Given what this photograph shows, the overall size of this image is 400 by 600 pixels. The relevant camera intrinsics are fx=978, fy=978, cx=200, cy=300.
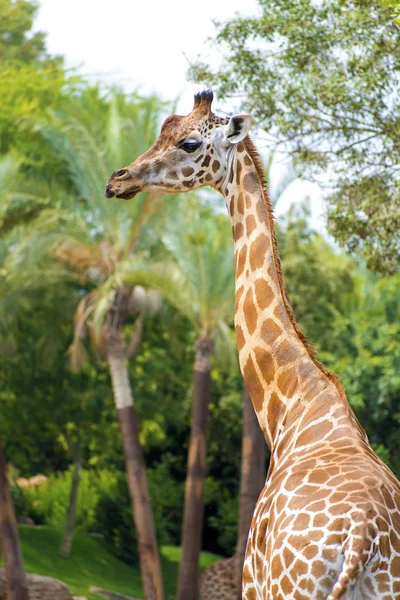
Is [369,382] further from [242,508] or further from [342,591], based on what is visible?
[342,591]

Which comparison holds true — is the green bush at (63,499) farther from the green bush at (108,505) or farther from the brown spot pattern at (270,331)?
the brown spot pattern at (270,331)

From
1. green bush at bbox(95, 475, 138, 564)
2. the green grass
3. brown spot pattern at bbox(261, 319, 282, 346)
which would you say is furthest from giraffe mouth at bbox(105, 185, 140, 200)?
green bush at bbox(95, 475, 138, 564)

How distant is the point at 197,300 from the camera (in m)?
20.3

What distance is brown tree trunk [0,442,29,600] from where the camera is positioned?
58.2 ft

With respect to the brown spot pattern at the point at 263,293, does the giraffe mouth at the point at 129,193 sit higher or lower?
higher

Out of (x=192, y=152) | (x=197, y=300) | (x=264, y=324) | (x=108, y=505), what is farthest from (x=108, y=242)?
(x=264, y=324)

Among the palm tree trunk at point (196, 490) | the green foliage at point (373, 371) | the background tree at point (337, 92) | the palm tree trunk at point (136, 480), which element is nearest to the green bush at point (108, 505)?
the palm tree trunk at point (196, 490)

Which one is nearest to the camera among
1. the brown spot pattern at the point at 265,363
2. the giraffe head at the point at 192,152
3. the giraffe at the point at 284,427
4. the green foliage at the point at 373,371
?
the giraffe at the point at 284,427

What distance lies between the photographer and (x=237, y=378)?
1029 inches

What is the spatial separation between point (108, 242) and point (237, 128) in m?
14.1

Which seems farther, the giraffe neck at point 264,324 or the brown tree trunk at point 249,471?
the brown tree trunk at point 249,471

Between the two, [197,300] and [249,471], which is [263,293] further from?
[197,300]

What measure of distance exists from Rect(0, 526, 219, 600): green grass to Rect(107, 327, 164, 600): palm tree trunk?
2.04 meters

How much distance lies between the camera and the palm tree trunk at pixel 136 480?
19422 mm
